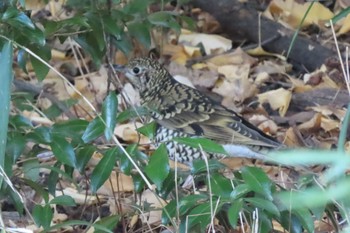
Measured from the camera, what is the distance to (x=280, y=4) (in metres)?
5.62

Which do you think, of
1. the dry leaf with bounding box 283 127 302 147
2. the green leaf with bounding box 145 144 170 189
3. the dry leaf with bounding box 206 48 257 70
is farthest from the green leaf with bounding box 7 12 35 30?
the dry leaf with bounding box 206 48 257 70

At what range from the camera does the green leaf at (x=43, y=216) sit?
241 centimetres

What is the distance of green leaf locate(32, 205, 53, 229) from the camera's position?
2412 millimetres

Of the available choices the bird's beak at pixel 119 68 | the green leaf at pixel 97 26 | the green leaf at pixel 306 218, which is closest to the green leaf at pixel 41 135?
the green leaf at pixel 97 26

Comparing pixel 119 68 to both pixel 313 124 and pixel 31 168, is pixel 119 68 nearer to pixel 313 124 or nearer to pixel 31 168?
pixel 313 124

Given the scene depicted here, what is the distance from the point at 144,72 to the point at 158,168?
1944mm

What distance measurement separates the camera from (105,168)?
2.44m

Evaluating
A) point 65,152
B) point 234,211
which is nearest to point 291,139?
point 65,152

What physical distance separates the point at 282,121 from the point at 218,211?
2.13 m

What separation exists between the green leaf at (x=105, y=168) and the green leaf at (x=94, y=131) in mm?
60

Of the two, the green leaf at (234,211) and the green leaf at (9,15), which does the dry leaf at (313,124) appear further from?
the green leaf at (9,15)

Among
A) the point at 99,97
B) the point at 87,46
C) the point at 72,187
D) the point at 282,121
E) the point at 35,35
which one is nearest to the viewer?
the point at 35,35

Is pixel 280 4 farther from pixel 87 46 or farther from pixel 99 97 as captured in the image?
pixel 87 46

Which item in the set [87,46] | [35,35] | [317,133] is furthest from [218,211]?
[317,133]
